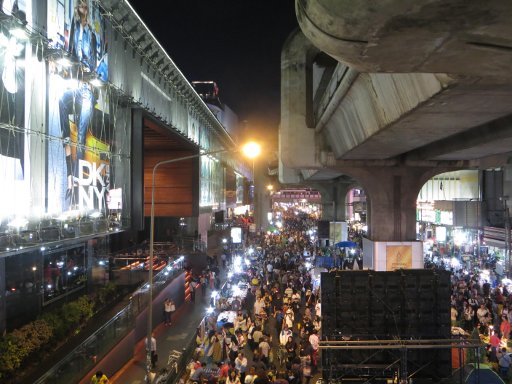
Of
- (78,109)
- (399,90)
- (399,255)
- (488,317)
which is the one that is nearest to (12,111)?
(78,109)

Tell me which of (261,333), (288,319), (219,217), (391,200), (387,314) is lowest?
(261,333)

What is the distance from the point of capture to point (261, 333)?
1581cm

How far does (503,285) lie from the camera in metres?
23.3

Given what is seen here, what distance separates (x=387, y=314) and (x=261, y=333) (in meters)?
6.87

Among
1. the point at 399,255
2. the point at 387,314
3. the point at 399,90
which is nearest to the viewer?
the point at 399,90

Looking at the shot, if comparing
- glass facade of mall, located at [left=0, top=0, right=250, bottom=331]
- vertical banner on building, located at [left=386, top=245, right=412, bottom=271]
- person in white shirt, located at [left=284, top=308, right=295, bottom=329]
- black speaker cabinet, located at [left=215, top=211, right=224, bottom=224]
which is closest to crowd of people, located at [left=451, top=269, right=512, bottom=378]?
vertical banner on building, located at [left=386, top=245, right=412, bottom=271]

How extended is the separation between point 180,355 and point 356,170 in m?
9.86

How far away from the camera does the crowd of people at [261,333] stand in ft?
42.6

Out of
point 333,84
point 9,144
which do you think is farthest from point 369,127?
point 9,144

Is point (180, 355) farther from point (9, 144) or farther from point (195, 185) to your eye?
point (195, 185)

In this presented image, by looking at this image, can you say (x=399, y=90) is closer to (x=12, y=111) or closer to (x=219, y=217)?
(x=12, y=111)

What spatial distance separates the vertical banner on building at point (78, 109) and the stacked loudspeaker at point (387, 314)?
939cm

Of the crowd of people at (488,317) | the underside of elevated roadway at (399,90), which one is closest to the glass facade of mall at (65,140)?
the underside of elevated roadway at (399,90)

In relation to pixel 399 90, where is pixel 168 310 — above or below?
below
